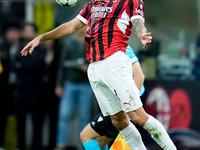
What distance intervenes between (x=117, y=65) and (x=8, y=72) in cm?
358

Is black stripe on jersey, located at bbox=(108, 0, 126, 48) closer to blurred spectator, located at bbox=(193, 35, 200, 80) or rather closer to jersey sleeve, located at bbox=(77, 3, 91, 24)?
jersey sleeve, located at bbox=(77, 3, 91, 24)

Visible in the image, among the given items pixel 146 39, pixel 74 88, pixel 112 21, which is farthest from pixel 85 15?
pixel 74 88

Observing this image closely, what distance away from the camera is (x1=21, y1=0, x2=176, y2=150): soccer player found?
3.85m

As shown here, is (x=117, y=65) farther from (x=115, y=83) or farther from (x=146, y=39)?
(x=146, y=39)

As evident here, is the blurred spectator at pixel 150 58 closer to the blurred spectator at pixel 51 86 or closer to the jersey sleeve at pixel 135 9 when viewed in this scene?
the blurred spectator at pixel 51 86

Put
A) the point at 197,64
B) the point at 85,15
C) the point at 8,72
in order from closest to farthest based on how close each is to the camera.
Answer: the point at 85,15 → the point at 197,64 → the point at 8,72

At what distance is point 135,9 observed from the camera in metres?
3.82

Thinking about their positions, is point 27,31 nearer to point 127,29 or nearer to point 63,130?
point 63,130

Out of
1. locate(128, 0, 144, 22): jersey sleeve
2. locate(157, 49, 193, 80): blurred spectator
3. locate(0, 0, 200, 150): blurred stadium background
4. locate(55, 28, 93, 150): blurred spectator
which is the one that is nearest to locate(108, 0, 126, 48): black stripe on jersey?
locate(128, 0, 144, 22): jersey sleeve

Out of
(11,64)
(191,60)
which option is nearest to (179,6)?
(191,60)

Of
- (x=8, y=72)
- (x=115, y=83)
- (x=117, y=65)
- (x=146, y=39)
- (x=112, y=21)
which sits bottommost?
(x=8, y=72)

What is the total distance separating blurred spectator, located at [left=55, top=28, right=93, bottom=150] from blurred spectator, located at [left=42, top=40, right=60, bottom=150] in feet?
1.26

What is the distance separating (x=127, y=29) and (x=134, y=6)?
0.26 meters

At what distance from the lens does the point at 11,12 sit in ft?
25.5
